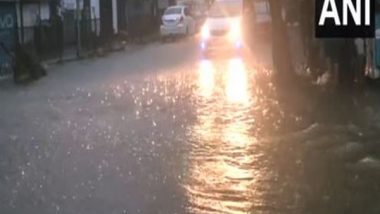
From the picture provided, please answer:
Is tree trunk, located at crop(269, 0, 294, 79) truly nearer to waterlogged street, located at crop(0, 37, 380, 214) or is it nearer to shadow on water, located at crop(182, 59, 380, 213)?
waterlogged street, located at crop(0, 37, 380, 214)

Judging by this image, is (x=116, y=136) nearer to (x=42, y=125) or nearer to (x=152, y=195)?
(x=42, y=125)

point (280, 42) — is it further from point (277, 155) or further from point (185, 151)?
point (277, 155)

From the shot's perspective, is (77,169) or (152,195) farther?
(77,169)

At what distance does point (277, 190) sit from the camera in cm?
934

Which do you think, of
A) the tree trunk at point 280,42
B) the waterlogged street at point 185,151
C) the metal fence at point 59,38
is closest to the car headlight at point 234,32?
the metal fence at point 59,38

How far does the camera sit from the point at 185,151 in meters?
11.9

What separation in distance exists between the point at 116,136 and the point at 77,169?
2.67m

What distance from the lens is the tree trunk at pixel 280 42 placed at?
1997cm

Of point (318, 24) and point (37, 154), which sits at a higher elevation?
point (318, 24)

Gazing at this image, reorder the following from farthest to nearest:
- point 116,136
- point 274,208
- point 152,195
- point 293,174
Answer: point 116,136, point 293,174, point 152,195, point 274,208

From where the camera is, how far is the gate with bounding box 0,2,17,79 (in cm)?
2630

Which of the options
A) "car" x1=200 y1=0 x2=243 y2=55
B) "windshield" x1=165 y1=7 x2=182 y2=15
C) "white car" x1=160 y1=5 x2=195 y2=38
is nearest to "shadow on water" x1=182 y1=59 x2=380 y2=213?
"car" x1=200 y1=0 x2=243 y2=55

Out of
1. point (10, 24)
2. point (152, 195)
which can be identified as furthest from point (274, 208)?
point (10, 24)

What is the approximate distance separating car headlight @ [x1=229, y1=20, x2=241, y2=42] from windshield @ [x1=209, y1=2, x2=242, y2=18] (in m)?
1.05
